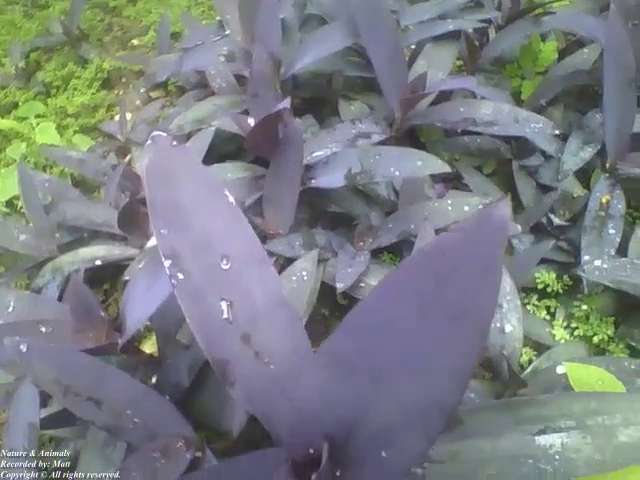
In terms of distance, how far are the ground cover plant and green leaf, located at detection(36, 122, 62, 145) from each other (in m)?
0.05

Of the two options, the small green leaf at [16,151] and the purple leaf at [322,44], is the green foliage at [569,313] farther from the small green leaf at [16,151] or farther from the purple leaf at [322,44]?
the small green leaf at [16,151]

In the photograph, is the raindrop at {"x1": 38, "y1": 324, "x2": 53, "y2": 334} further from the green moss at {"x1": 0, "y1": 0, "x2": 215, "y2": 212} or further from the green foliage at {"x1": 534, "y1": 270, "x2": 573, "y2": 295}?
the green foliage at {"x1": 534, "y1": 270, "x2": 573, "y2": 295}

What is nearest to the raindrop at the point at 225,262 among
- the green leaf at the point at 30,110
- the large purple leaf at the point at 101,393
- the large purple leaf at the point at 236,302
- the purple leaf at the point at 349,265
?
the large purple leaf at the point at 236,302

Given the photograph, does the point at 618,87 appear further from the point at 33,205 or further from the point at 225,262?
the point at 33,205

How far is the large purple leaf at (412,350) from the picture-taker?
572 millimetres

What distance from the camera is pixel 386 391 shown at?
2.05 ft

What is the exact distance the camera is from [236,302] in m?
0.67

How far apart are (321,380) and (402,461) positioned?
0.32 feet

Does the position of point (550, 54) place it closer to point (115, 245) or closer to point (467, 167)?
point (467, 167)

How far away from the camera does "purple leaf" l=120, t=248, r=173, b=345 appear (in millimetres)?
945

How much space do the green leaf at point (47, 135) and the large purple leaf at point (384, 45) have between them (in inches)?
24.0

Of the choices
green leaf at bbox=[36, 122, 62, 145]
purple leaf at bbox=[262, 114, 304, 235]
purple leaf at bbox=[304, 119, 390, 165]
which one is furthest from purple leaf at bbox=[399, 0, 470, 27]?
green leaf at bbox=[36, 122, 62, 145]

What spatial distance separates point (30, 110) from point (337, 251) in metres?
0.74

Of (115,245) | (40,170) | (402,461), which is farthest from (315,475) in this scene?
(40,170)
